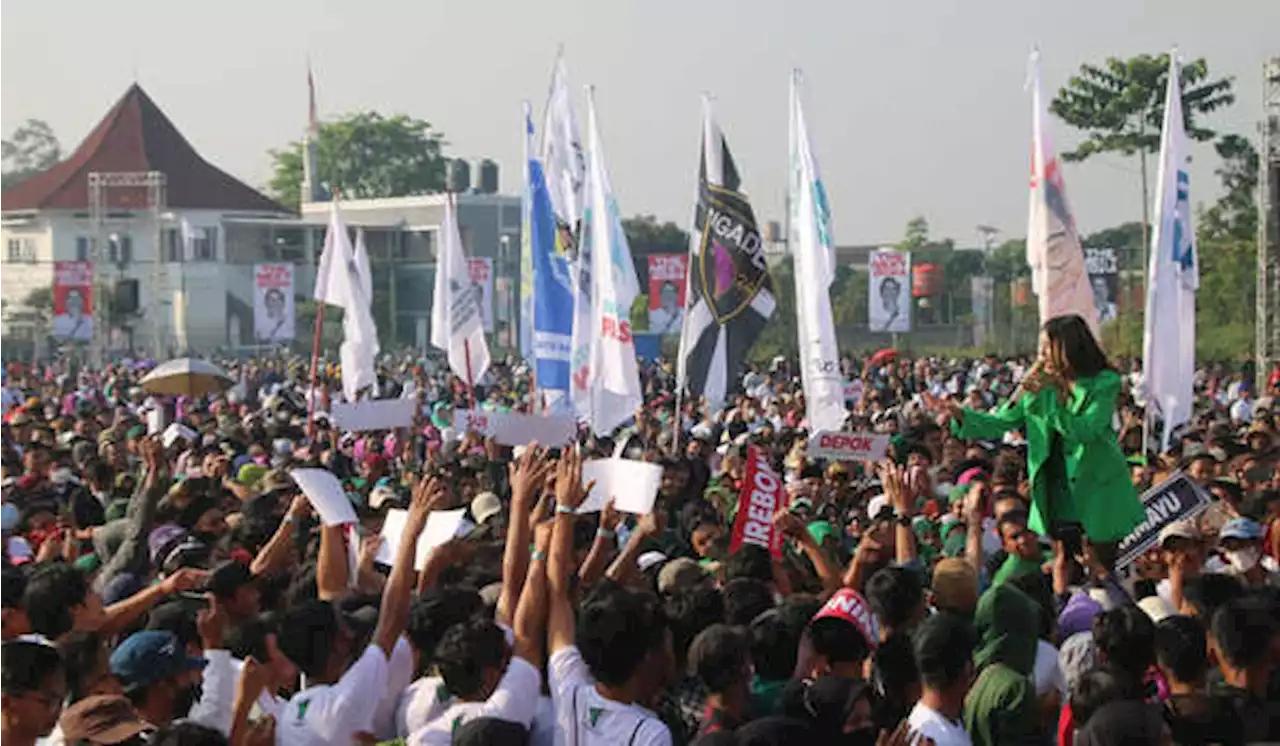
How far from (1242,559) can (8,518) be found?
6.36 m

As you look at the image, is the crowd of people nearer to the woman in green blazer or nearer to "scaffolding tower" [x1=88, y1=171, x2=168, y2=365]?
the woman in green blazer

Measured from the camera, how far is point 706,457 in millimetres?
17828

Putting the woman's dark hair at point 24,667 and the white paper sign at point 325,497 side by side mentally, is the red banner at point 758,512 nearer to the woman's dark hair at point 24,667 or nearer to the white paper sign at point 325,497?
the white paper sign at point 325,497

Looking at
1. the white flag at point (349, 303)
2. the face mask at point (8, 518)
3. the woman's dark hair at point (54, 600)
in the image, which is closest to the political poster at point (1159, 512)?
the woman's dark hair at point (54, 600)

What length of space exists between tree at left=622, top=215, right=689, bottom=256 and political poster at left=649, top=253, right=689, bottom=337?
2815cm

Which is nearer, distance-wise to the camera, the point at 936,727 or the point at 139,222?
the point at 936,727

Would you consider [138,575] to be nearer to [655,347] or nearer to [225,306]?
[655,347]

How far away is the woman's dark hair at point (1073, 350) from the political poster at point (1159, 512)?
0.51 m

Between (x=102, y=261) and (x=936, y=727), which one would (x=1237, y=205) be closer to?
(x=102, y=261)

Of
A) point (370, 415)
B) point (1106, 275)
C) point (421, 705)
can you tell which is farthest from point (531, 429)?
point (1106, 275)

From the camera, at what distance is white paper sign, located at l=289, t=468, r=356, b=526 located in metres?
8.09

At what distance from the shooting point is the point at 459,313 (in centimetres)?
2331

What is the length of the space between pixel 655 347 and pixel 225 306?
120 ft

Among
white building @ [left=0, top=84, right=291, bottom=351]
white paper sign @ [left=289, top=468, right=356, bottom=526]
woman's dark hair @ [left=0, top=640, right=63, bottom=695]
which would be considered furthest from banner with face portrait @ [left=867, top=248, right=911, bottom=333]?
woman's dark hair @ [left=0, top=640, right=63, bottom=695]
